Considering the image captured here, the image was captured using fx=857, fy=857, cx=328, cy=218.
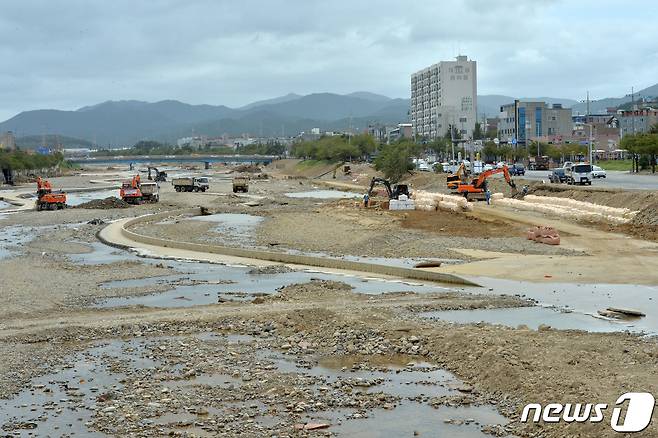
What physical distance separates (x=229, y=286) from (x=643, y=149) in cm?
6467

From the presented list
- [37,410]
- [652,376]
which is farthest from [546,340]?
[37,410]

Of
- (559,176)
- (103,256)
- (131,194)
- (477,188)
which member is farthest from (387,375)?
(131,194)

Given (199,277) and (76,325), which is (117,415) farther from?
(199,277)

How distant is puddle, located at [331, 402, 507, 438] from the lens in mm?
11805

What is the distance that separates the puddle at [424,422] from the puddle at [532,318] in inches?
241

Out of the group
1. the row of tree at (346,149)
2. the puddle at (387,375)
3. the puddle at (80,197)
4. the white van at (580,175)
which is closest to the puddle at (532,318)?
the puddle at (387,375)

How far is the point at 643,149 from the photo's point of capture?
81.8m

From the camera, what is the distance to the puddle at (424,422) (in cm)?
1180

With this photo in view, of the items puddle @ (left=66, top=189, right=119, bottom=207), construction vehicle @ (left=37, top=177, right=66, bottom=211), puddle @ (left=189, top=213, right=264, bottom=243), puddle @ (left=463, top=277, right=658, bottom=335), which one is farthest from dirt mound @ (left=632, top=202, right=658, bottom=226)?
puddle @ (left=66, top=189, right=119, bottom=207)

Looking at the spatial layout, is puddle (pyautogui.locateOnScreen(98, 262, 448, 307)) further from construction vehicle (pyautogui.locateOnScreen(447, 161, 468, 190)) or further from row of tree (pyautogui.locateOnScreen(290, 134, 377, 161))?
row of tree (pyautogui.locateOnScreen(290, 134, 377, 161))

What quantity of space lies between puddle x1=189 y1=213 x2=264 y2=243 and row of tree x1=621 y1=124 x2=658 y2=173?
42015 mm

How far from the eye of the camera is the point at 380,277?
27844 mm

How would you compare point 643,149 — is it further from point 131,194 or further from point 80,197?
point 80,197

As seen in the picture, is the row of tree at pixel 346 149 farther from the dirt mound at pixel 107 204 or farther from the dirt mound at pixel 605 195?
the dirt mound at pixel 605 195
